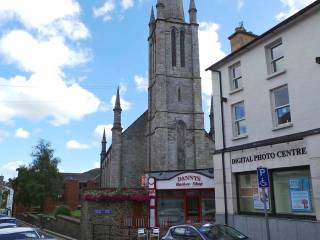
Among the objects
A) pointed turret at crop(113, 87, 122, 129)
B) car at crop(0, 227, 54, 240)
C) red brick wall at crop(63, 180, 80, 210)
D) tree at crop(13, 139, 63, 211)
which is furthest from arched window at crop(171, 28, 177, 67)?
red brick wall at crop(63, 180, 80, 210)

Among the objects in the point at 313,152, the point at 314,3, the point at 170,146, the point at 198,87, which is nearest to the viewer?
the point at 313,152

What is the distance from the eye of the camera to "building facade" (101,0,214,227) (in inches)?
1759

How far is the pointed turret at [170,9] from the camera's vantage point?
49938mm

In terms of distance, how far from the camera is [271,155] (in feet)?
53.6

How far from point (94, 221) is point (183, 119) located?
83.7 ft

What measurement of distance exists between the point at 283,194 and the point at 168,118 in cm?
2973

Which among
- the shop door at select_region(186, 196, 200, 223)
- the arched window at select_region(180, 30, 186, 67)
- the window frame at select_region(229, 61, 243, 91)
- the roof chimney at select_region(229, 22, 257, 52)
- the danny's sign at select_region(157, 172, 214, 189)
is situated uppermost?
the arched window at select_region(180, 30, 186, 67)

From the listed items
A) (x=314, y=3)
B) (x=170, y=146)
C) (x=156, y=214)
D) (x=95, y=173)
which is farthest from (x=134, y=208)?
(x=95, y=173)

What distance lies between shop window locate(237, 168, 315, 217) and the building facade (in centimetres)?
2462

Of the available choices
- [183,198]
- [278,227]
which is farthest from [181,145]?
[278,227]

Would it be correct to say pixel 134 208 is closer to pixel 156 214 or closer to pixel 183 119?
pixel 156 214

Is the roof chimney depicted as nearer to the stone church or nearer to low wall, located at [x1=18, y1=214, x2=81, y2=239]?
low wall, located at [x1=18, y1=214, x2=81, y2=239]

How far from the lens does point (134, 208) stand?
23.1 m

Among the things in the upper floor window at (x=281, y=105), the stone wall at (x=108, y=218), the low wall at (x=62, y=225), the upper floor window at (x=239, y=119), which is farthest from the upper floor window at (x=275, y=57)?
the low wall at (x=62, y=225)
